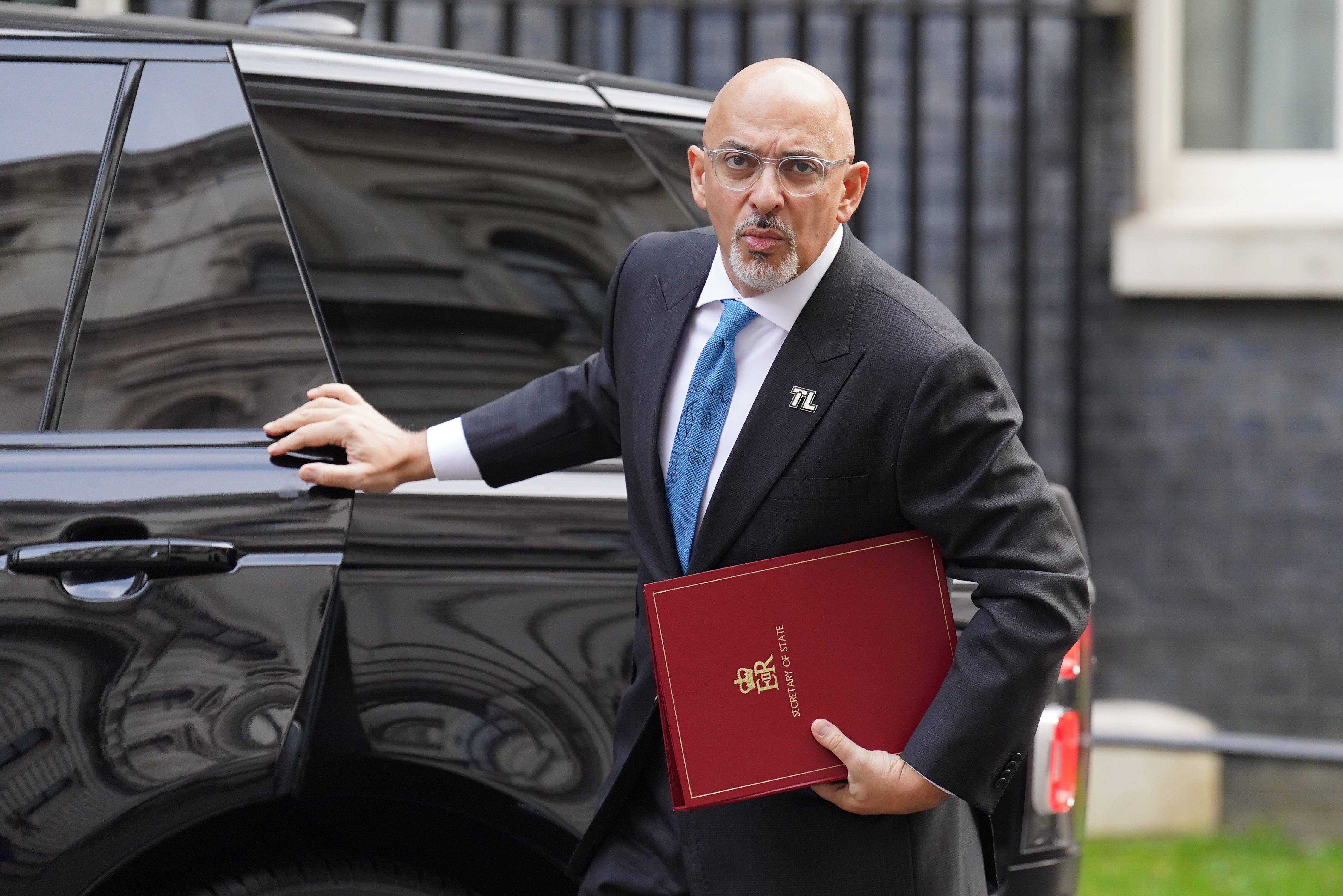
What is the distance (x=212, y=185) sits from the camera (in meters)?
2.12

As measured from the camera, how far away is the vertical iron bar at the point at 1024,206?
5.06m

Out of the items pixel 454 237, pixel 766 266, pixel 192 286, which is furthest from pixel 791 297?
pixel 192 286

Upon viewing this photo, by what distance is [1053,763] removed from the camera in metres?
2.26

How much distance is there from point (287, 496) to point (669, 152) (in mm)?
805

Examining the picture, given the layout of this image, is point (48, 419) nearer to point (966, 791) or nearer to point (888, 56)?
point (966, 791)

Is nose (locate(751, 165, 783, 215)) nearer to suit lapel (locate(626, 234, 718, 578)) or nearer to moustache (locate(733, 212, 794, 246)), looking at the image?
moustache (locate(733, 212, 794, 246))

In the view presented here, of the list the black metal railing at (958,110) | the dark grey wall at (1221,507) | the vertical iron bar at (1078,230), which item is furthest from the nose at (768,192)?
the dark grey wall at (1221,507)

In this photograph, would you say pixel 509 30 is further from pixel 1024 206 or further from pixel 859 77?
pixel 1024 206

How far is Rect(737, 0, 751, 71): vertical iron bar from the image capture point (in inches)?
198

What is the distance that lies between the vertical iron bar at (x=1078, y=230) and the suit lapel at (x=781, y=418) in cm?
352

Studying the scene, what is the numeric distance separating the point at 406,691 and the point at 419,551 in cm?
20

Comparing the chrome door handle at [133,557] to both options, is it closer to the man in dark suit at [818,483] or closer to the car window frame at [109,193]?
the car window frame at [109,193]

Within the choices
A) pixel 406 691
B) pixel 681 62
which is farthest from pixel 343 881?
pixel 681 62

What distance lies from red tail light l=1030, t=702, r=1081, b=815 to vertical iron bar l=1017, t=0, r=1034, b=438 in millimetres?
2871
